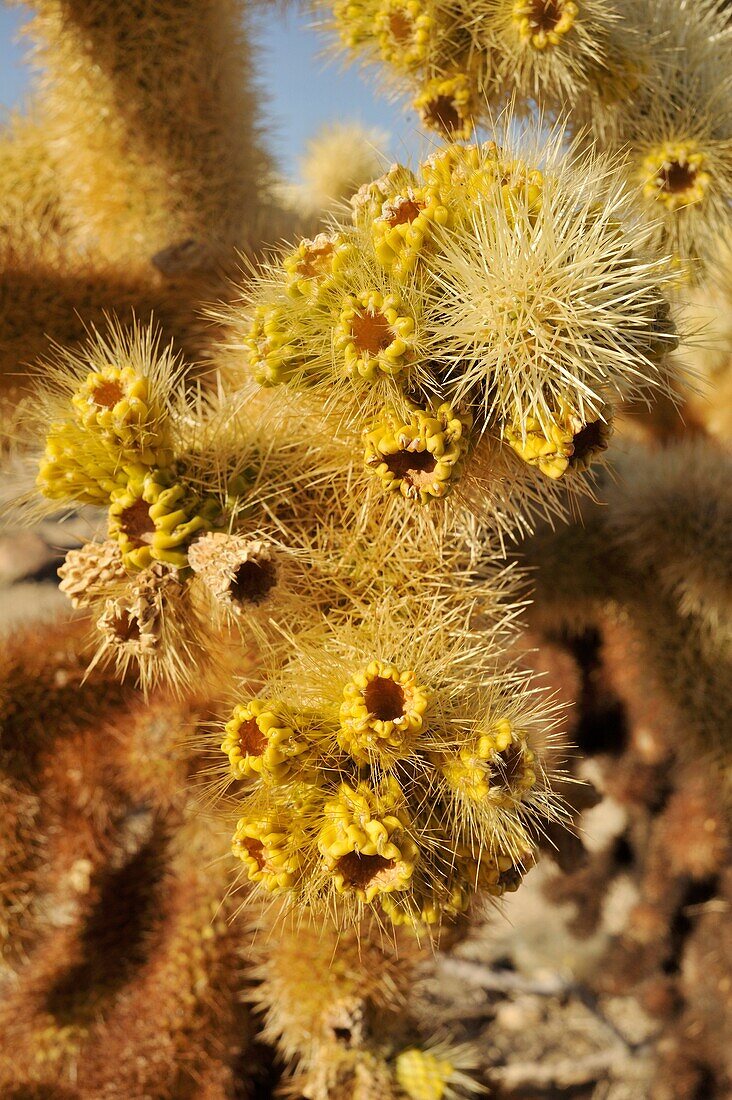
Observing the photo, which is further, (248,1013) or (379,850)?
(248,1013)

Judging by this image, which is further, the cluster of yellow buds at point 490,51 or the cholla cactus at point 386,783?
the cluster of yellow buds at point 490,51

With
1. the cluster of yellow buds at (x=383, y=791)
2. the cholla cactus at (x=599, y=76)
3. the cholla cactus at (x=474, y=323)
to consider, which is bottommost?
the cluster of yellow buds at (x=383, y=791)

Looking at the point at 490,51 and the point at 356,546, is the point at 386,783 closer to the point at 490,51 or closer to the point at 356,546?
the point at 356,546

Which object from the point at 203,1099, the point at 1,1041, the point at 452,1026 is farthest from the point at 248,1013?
the point at 452,1026

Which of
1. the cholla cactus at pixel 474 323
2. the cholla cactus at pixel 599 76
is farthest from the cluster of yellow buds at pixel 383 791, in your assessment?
the cholla cactus at pixel 599 76

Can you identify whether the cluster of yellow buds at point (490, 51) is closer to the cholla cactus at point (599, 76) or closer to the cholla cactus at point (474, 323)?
the cholla cactus at point (599, 76)

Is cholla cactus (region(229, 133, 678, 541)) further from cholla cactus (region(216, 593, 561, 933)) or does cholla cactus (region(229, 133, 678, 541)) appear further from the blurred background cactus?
cholla cactus (region(216, 593, 561, 933))

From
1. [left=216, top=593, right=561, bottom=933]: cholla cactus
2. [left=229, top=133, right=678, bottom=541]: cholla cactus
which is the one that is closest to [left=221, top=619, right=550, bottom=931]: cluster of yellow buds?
[left=216, top=593, right=561, bottom=933]: cholla cactus

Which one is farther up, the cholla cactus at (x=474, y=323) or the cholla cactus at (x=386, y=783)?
the cholla cactus at (x=474, y=323)

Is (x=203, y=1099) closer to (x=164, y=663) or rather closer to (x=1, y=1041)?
(x=1, y=1041)
